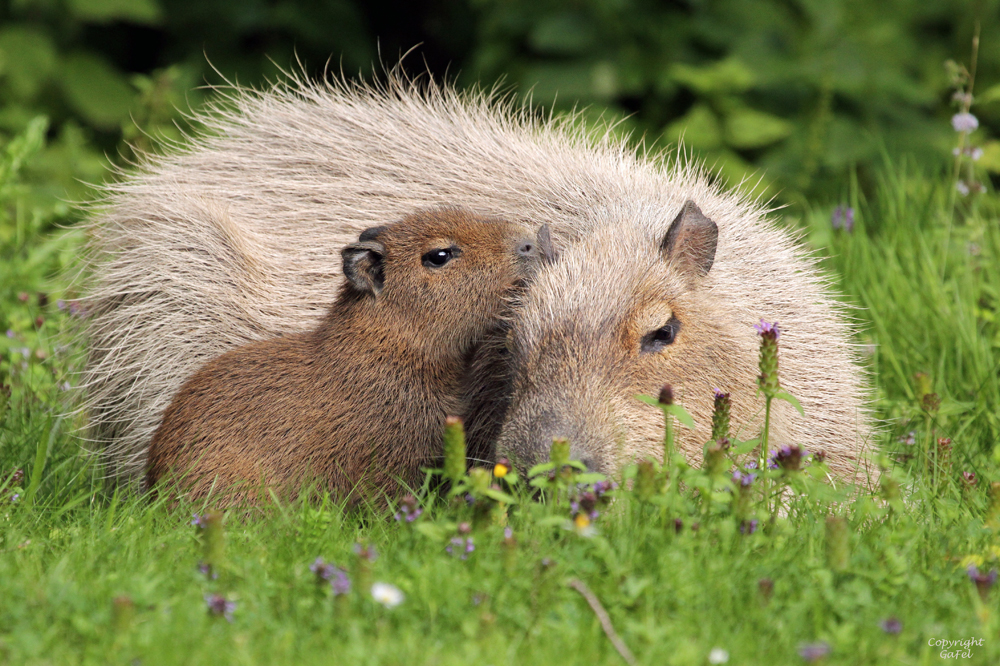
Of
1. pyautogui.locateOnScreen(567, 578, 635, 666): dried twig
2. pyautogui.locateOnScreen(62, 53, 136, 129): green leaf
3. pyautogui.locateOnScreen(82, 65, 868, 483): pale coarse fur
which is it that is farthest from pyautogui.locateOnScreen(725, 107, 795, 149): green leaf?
pyautogui.locateOnScreen(567, 578, 635, 666): dried twig

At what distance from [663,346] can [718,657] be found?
4.72 feet

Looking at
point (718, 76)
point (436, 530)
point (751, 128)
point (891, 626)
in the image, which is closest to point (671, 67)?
point (718, 76)

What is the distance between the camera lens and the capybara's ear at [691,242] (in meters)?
Result: 3.86

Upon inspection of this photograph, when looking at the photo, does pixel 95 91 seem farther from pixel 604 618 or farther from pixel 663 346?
pixel 604 618

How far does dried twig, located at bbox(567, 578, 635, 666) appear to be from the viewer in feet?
7.78

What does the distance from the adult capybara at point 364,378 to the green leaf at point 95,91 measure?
189 inches

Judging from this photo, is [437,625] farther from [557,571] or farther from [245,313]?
[245,313]

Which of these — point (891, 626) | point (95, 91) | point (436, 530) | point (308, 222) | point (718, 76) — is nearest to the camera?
point (891, 626)

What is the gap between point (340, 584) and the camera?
253 centimetres

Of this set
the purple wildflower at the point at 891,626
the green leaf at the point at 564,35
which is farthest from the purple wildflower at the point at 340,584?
the green leaf at the point at 564,35

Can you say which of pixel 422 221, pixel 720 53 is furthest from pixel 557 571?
pixel 720 53

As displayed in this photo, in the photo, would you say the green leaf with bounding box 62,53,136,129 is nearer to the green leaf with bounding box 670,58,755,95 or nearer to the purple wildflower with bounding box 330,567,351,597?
the green leaf with bounding box 670,58,755,95

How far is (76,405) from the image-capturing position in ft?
15.5

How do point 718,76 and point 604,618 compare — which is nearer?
point 604,618
